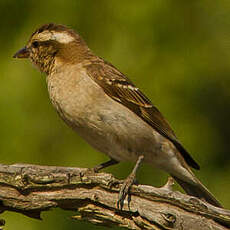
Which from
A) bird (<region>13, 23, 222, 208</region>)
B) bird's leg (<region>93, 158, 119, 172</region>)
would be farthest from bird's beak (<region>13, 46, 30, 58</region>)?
bird's leg (<region>93, 158, 119, 172</region>)

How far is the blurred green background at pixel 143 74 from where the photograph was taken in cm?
559

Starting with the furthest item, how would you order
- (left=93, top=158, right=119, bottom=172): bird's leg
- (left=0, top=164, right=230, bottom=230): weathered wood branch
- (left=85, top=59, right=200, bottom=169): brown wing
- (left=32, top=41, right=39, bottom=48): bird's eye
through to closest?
Answer: 1. (left=32, top=41, right=39, bottom=48): bird's eye
2. (left=93, top=158, right=119, bottom=172): bird's leg
3. (left=85, top=59, right=200, bottom=169): brown wing
4. (left=0, top=164, right=230, bottom=230): weathered wood branch

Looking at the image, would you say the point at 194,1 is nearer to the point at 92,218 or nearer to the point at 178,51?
the point at 178,51

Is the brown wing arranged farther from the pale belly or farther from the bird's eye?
the bird's eye

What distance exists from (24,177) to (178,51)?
2.19 meters

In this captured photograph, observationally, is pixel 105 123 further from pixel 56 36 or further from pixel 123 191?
pixel 56 36

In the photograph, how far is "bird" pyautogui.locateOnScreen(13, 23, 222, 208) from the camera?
4.81m

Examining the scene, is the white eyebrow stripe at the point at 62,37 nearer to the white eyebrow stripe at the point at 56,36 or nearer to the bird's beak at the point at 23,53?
the white eyebrow stripe at the point at 56,36

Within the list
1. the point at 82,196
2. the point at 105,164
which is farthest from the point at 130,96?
the point at 82,196

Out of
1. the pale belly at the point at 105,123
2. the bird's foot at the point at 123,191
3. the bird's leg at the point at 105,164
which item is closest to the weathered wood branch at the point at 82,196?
the bird's foot at the point at 123,191

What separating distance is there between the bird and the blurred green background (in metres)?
0.31

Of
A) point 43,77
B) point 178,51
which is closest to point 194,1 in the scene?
point 178,51

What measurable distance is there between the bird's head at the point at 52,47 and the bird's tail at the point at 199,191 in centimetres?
151

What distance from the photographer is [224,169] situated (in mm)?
5543
